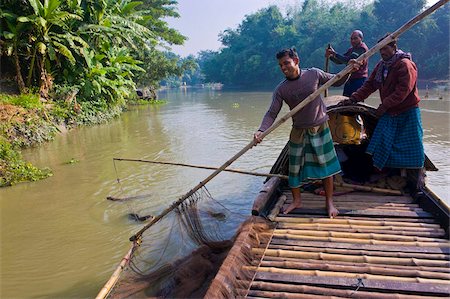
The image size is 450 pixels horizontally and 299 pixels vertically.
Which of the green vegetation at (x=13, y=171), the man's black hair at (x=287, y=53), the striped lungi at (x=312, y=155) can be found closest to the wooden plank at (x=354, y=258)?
the striped lungi at (x=312, y=155)

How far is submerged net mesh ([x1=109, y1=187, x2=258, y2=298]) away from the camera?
2.53 meters

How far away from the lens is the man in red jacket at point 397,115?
3266 millimetres

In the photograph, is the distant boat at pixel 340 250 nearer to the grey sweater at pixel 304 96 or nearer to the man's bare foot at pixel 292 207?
the man's bare foot at pixel 292 207

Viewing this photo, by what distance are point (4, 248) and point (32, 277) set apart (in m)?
0.83

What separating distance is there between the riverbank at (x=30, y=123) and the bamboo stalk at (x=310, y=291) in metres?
5.41

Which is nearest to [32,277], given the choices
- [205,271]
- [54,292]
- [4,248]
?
[54,292]

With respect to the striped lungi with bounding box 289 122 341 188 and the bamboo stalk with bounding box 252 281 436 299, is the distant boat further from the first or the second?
the striped lungi with bounding box 289 122 341 188

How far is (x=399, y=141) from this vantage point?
3.49m

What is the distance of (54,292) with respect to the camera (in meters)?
3.18

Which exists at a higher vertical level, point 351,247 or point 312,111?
point 312,111

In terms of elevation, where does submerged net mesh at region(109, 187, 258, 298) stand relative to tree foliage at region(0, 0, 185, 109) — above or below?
below

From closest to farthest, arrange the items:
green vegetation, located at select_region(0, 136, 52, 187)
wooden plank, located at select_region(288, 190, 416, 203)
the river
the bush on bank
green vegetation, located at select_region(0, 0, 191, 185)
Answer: wooden plank, located at select_region(288, 190, 416, 203), the river, green vegetation, located at select_region(0, 136, 52, 187), the bush on bank, green vegetation, located at select_region(0, 0, 191, 185)

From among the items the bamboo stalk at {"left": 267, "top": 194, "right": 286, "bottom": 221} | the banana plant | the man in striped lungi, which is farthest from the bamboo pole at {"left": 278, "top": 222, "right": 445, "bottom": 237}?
the banana plant

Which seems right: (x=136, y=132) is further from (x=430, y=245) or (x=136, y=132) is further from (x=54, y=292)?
(x=430, y=245)
